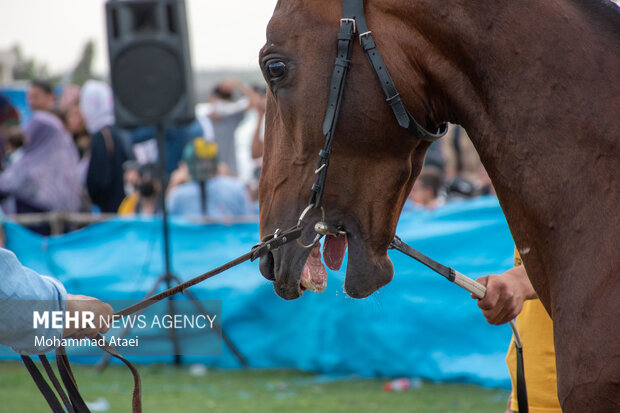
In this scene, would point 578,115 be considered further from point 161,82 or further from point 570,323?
point 161,82

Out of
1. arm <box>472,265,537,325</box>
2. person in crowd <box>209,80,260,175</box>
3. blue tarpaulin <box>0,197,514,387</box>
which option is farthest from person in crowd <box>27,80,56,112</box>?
arm <box>472,265,537,325</box>

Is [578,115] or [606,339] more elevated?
[578,115]

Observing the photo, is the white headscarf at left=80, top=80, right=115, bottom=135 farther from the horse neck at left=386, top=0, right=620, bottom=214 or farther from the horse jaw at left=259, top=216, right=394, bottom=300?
the horse neck at left=386, top=0, right=620, bottom=214

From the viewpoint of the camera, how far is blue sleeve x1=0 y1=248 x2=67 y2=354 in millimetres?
2121

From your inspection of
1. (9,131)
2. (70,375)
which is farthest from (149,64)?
(70,375)

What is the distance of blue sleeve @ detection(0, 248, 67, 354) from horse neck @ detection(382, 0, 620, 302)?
1196 mm

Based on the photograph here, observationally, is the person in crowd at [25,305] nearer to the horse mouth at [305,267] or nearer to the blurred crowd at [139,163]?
the horse mouth at [305,267]

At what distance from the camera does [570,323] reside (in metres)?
1.85

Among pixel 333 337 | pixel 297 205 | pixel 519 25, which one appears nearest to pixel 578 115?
pixel 519 25

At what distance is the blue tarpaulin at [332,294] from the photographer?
18.9ft

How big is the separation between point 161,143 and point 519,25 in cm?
576

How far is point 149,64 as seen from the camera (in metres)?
7.37

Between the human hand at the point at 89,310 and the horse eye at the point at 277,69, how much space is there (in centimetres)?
86

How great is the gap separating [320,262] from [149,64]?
5.55 metres
